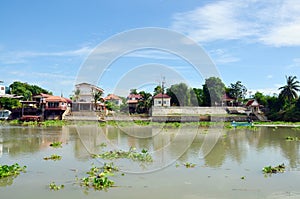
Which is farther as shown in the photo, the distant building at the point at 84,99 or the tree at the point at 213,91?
the tree at the point at 213,91

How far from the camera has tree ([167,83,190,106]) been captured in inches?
2244

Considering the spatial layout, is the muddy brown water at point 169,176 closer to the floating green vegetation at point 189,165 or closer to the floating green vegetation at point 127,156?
the floating green vegetation at point 189,165

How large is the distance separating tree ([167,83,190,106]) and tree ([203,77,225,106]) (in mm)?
4390

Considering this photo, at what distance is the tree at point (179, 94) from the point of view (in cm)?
5700

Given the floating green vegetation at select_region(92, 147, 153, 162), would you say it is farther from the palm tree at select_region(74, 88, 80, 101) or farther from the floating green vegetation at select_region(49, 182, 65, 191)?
the palm tree at select_region(74, 88, 80, 101)

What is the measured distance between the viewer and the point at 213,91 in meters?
60.0

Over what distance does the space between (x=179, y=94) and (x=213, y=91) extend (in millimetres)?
7220

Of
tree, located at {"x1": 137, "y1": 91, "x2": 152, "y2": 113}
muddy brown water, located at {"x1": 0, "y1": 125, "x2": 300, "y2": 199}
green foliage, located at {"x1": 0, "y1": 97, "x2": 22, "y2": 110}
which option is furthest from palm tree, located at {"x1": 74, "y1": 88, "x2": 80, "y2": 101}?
muddy brown water, located at {"x1": 0, "y1": 125, "x2": 300, "y2": 199}

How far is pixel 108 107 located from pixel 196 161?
4450 cm

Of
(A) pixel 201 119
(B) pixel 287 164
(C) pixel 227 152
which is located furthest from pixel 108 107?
(B) pixel 287 164

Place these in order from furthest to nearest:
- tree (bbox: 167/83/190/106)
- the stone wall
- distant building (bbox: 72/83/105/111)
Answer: tree (bbox: 167/83/190/106), distant building (bbox: 72/83/105/111), the stone wall

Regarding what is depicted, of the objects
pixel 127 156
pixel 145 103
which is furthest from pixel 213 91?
pixel 127 156

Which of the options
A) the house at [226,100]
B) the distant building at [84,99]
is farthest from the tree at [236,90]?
the distant building at [84,99]

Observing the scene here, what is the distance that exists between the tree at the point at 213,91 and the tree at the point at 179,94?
14.4ft
